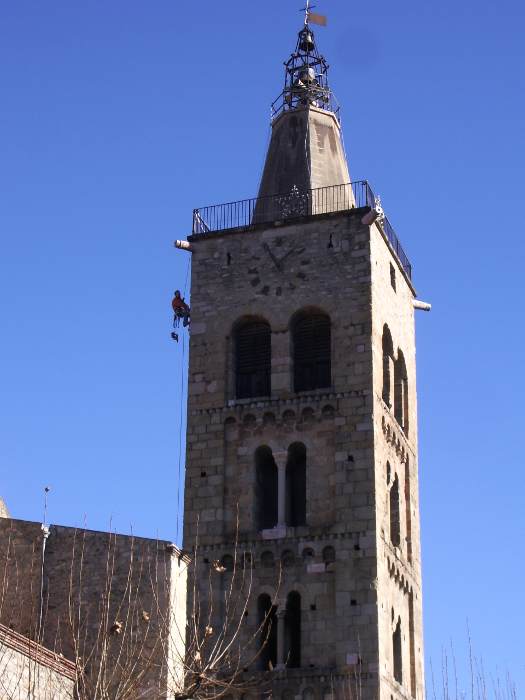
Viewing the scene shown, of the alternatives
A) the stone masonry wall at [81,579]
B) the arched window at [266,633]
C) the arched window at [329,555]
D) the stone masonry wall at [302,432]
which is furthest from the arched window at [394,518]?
the stone masonry wall at [81,579]

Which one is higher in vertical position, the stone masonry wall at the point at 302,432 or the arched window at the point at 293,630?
the stone masonry wall at the point at 302,432

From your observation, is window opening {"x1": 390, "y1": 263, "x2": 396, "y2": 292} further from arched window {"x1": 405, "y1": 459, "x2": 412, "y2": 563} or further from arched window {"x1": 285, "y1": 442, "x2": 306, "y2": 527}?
arched window {"x1": 285, "y1": 442, "x2": 306, "y2": 527}

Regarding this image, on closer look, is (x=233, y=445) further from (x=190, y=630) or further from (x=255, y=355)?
(x=190, y=630)

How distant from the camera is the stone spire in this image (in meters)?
41.9

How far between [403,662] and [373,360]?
22.0 ft

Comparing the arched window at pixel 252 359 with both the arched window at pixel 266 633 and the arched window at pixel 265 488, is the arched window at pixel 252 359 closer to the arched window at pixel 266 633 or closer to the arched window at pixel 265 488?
the arched window at pixel 265 488

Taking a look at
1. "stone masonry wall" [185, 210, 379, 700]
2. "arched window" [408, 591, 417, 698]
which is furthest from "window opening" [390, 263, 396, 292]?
"arched window" [408, 591, 417, 698]

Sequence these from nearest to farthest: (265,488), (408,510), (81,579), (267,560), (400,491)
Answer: (81,579) < (267,560) < (265,488) < (400,491) < (408,510)

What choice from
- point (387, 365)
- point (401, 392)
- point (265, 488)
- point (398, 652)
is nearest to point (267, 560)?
point (265, 488)

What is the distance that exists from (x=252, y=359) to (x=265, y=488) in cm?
315

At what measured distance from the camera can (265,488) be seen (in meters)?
38.6

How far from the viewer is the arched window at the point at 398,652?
123 feet

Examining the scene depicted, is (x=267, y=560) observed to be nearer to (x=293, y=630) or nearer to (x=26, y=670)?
(x=293, y=630)

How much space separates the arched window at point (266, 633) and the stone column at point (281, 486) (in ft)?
5.59
